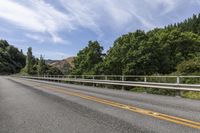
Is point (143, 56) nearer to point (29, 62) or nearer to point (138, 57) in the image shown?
point (138, 57)

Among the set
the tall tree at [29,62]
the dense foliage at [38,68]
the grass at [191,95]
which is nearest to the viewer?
the grass at [191,95]

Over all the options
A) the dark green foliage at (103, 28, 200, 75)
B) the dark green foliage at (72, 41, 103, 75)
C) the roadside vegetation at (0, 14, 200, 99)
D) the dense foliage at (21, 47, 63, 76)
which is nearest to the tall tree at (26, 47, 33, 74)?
the dense foliage at (21, 47, 63, 76)

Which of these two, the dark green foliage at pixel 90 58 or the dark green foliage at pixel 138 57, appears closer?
the dark green foliage at pixel 138 57

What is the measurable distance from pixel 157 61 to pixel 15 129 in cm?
5205

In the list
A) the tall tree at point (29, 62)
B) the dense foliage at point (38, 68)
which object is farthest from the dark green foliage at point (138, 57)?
the tall tree at point (29, 62)

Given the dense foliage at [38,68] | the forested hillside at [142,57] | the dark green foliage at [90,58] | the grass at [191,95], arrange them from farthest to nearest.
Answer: the dense foliage at [38,68], the dark green foliage at [90,58], the forested hillside at [142,57], the grass at [191,95]

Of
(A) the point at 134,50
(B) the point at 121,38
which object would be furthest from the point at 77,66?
(A) the point at 134,50

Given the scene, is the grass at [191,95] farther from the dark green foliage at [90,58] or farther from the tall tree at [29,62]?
the tall tree at [29,62]

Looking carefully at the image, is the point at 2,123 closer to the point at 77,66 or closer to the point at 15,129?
the point at 15,129

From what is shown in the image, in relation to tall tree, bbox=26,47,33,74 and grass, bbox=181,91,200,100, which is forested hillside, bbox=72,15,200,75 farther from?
tall tree, bbox=26,47,33,74

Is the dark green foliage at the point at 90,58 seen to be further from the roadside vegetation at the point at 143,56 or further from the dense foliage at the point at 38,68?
the dense foliage at the point at 38,68

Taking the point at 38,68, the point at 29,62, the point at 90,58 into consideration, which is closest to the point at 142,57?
the point at 90,58

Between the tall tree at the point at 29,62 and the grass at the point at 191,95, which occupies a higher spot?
the tall tree at the point at 29,62

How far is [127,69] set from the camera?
182 ft
